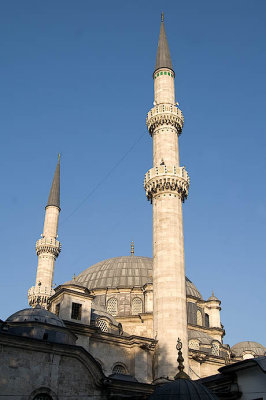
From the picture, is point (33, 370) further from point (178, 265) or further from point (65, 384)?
point (178, 265)

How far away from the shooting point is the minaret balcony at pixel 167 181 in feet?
80.6

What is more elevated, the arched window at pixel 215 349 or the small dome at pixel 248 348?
the small dome at pixel 248 348

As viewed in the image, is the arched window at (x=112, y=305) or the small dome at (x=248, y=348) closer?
the arched window at (x=112, y=305)

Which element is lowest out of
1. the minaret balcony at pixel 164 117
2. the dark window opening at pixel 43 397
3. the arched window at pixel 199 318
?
the dark window opening at pixel 43 397

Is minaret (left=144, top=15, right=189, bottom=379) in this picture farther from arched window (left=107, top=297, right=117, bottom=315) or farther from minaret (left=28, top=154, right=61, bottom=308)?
minaret (left=28, top=154, right=61, bottom=308)

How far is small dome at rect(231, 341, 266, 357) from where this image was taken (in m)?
32.8

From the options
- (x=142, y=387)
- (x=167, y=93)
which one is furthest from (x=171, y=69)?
(x=142, y=387)

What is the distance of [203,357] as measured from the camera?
27062mm

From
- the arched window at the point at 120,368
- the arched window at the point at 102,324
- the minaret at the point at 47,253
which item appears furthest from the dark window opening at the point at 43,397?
the minaret at the point at 47,253

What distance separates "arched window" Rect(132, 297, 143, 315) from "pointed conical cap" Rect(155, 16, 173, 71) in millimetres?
15703

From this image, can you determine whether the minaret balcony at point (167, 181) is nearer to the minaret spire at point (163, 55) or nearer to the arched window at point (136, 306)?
the minaret spire at point (163, 55)

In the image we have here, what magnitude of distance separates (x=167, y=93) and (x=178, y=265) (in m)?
10.9

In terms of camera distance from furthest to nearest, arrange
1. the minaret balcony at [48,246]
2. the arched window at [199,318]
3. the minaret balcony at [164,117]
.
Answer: the minaret balcony at [48,246] < the arched window at [199,318] < the minaret balcony at [164,117]

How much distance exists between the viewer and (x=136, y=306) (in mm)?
31547
